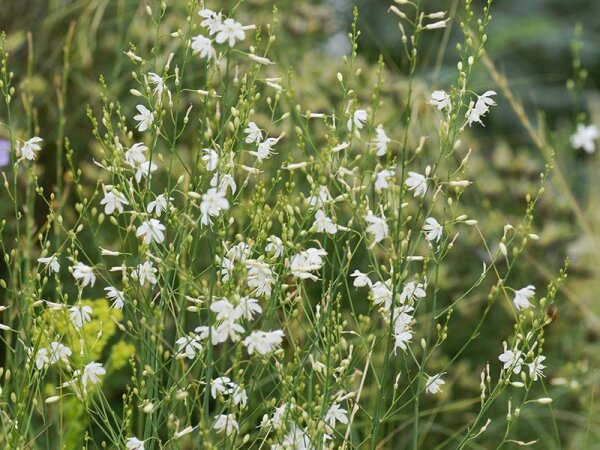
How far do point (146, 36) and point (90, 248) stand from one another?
0.86 metres

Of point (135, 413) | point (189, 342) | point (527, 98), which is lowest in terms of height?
point (527, 98)

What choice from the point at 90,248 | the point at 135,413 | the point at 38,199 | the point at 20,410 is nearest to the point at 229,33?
the point at 20,410

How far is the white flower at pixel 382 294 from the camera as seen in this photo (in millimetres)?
1702

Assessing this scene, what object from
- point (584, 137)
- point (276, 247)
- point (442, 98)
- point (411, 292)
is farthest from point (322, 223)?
point (584, 137)

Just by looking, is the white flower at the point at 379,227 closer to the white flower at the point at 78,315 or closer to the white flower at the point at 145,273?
the white flower at the point at 145,273

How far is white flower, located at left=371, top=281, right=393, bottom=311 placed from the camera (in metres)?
1.70

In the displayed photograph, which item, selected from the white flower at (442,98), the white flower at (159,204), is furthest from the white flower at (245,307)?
the white flower at (442,98)

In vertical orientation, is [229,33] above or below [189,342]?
above

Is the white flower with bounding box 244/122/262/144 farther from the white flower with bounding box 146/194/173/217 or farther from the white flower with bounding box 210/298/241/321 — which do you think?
the white flower with bounding box 210/298/241/321

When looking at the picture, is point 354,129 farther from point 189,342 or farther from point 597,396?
point 597,396

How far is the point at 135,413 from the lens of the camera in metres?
3.26

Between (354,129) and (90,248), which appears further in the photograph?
(90,248)

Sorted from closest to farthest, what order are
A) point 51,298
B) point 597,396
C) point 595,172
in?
point 51,298 < point 597,396 < point 595,172

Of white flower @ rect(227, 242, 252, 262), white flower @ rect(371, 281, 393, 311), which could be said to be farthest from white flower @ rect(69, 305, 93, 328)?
white flower @ rect(371, 281, 393, 311)
